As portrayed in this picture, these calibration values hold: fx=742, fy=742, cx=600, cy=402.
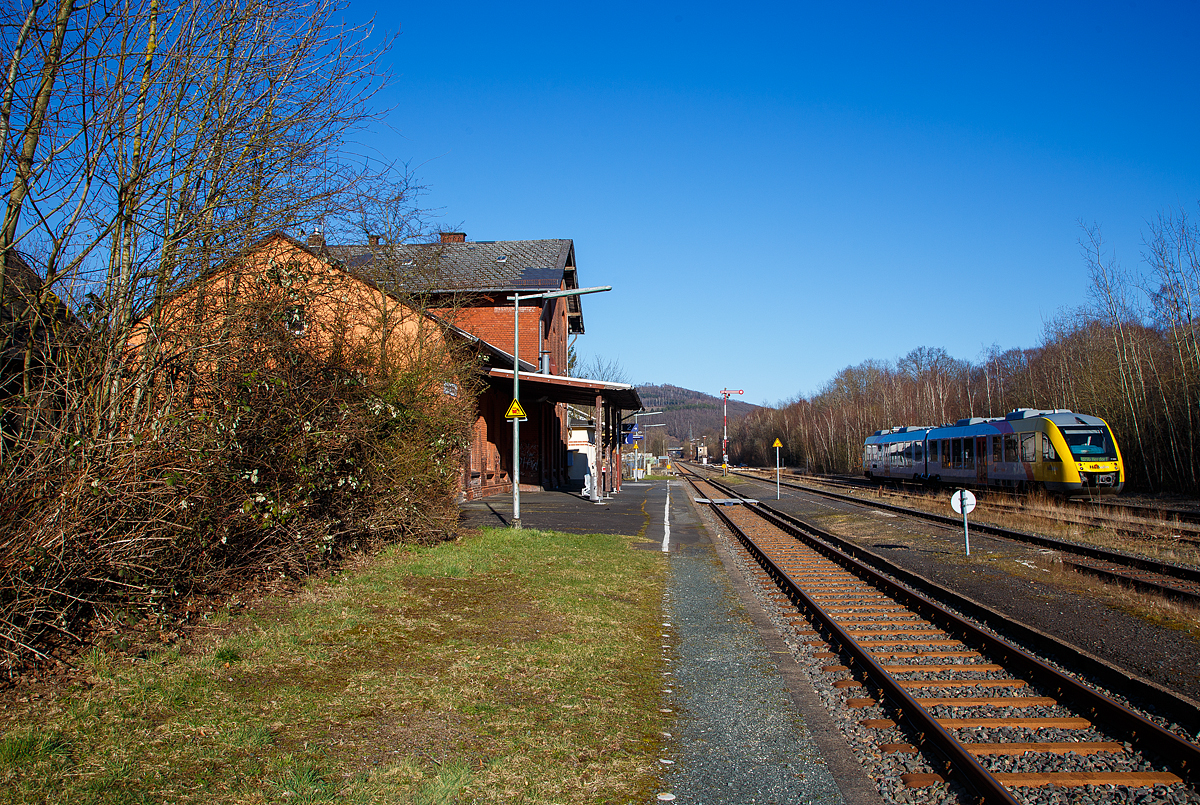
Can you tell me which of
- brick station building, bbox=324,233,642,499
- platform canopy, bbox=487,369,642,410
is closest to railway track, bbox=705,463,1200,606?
platform canopy, bbox=487,369,642,410

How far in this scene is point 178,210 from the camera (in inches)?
236

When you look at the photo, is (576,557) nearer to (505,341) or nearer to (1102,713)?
(1102,713)

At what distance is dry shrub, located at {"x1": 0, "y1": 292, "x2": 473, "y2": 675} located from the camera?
4.68 metres

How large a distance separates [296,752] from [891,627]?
6.25 m

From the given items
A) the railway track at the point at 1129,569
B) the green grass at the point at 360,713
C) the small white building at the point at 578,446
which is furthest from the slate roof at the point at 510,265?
the railway track at the point at 1129,569

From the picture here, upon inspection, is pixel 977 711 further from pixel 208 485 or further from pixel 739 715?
pixel 208 485

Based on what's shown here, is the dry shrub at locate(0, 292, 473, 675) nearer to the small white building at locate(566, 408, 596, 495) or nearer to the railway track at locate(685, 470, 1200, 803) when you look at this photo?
the railway track at locate(685, 470, 1200, 803)

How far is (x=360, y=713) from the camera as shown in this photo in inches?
190

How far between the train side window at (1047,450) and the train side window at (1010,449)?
1678 mm

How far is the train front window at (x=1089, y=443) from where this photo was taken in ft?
70.0

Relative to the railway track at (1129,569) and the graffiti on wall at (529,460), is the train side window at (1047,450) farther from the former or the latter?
the graffiti on wall at (529,460)

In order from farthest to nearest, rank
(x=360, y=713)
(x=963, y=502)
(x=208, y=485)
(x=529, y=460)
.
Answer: (x=529, y=460) < (x=963, y=502) < (x=208, y=485) < (x=360, y=713)

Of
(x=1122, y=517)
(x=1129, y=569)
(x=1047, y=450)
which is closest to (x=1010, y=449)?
(x=1047, y=450)

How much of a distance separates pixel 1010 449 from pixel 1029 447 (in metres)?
1.36
